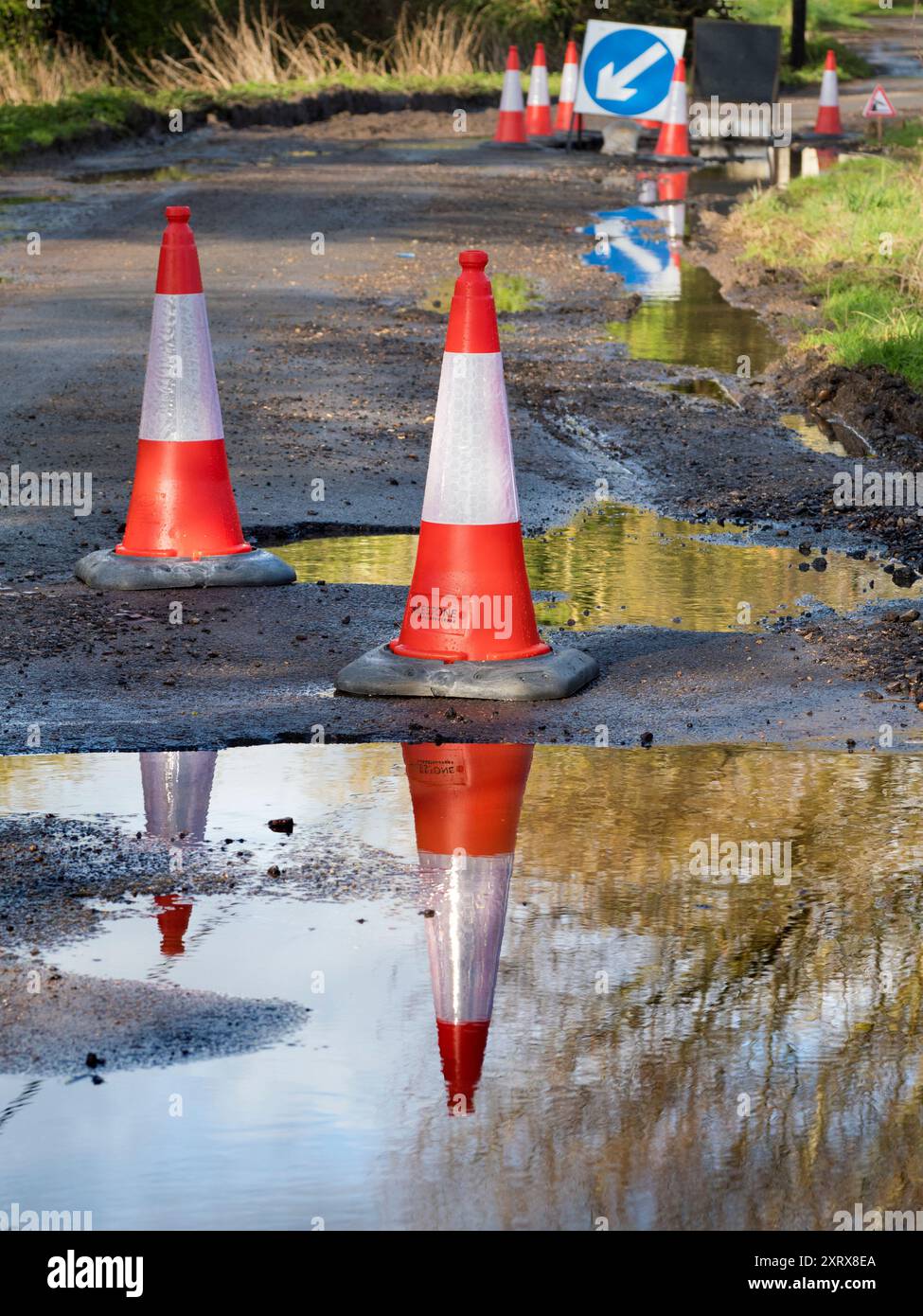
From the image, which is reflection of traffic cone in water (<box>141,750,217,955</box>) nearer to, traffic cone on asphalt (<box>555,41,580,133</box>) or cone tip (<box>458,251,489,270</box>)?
cone tip (<box>458,251,489,270</box>)


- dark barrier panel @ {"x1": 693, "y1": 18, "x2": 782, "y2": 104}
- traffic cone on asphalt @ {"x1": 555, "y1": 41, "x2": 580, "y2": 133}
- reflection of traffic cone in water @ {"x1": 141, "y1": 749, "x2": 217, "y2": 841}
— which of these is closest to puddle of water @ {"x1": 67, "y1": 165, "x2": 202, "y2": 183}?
dark barrier panel @ {"x1": 693, "y1": 18, "x2": 782, "y2": 104}

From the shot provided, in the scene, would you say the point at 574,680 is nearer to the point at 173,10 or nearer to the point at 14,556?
the point at 14,556

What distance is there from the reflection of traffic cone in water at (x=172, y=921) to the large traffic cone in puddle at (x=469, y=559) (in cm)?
166

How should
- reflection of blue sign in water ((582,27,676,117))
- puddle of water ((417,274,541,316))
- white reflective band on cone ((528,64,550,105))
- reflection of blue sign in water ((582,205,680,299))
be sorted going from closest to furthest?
puddle of water ((417,274,541,316)) < reflection of blue sign in water ((582,205,680,299)) < reflection of blue sign in water ((582,27,676,117)) < white reflective band on cone ((528,64,550,105))

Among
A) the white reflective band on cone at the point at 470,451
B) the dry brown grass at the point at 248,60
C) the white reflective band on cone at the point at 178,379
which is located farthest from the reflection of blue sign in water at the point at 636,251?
the dry brown grass at the point at 248,60

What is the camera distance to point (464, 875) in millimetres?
4391

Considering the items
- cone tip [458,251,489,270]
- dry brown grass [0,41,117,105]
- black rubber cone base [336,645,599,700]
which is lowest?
dry brown grass [0,41,117,105]

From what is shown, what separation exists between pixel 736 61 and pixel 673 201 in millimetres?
7052

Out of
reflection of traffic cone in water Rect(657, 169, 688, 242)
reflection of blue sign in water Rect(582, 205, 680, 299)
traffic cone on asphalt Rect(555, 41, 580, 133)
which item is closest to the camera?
reflection of blue sign in water Rect(582, 205, 680, 299)

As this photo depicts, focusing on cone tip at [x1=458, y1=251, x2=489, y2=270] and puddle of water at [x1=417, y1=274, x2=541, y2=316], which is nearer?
cone tip at [x1=458, y1=251, x2=489, y2=270]

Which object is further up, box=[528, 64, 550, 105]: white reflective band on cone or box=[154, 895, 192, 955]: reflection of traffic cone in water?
box=[154, 895, 192, 955]: reflection of traffic cone in water

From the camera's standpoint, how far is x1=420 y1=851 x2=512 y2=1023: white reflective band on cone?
3.73 meters

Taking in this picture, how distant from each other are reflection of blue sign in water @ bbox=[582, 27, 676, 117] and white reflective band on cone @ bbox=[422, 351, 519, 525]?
64.2 ft

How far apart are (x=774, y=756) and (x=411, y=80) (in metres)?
32.2
